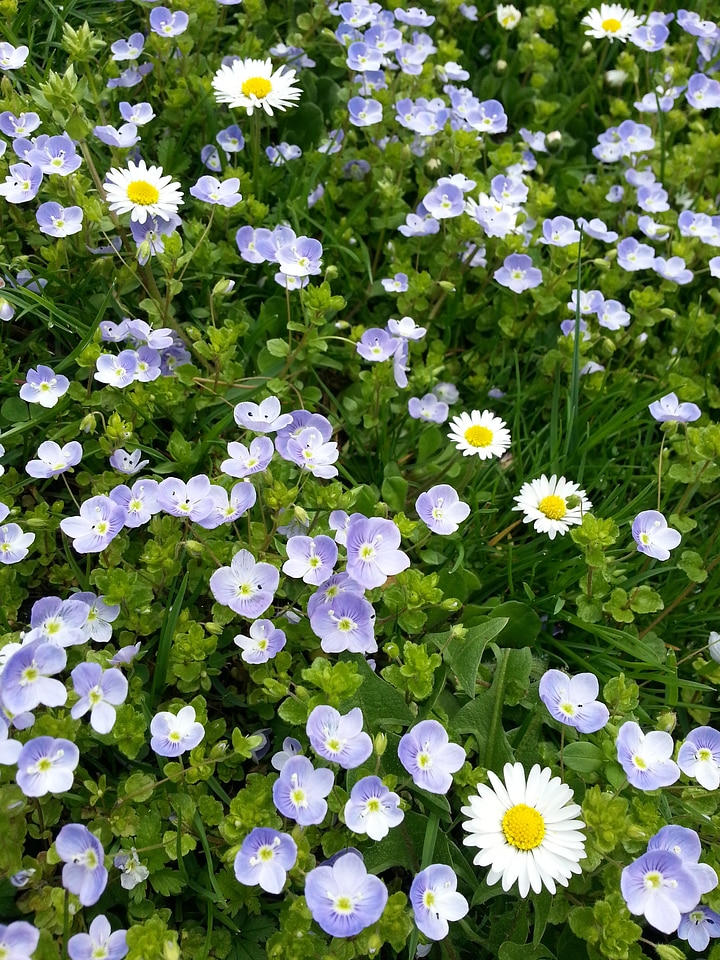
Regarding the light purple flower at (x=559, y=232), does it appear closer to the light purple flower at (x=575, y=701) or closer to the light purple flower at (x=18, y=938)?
the light purple flower at (x=575, y=701)

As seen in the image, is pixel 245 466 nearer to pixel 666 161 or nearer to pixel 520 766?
pixel 520 766

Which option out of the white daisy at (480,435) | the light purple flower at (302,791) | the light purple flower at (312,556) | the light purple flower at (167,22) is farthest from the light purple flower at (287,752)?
the light purple flower at (167,22)

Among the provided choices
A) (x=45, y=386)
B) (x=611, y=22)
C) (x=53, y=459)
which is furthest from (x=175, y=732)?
(x=611, y=22)

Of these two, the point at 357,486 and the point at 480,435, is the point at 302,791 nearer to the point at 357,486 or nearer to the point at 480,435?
the point at 357,486

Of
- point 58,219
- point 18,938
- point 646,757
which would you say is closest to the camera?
point 18,938

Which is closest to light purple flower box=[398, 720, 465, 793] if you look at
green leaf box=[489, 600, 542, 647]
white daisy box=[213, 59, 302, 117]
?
green leaf box=[489, 600, 542, 647]

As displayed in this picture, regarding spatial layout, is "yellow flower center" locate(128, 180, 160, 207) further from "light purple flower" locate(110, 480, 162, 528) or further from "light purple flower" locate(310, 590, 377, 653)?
"light purple flower" locate(310, 590, 377, 653)
